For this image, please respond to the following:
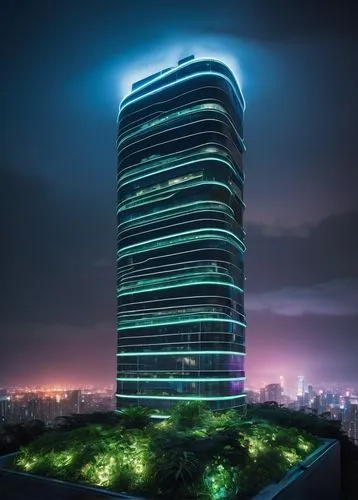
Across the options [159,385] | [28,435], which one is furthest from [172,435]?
[159,385]

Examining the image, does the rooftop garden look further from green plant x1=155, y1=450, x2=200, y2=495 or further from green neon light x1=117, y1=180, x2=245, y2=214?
green neon light x1=117, y1=180, x2=245, y2=214

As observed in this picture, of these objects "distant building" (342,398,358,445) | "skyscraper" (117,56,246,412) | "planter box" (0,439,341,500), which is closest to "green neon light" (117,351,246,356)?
"skyscraper" (117,56,246,412)

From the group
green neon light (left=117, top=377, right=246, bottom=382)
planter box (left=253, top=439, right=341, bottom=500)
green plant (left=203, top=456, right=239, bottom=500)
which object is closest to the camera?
green plant (left=203, top=456, right=239, bottom=500)

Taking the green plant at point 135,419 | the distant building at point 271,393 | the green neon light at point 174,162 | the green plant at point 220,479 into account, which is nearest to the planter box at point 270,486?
the green plant at point 220,479

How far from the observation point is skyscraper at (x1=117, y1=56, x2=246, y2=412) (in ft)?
180

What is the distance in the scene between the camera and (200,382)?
53.5 metres

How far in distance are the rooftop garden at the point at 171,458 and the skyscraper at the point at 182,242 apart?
23006mm

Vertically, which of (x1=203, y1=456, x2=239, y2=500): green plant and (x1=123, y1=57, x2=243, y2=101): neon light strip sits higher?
(x1=123, y1=57, x2=243, y2=101): neon light strip

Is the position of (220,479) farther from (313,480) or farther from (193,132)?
(193,132)

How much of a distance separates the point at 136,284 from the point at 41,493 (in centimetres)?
3701

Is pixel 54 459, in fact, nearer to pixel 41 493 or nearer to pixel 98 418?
pixel 41 493

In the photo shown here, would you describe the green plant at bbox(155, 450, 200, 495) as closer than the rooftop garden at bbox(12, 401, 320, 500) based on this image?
Yes

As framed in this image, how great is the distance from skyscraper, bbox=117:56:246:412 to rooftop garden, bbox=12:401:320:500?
23.0 meters

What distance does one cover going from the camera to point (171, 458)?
23844 millimetres
